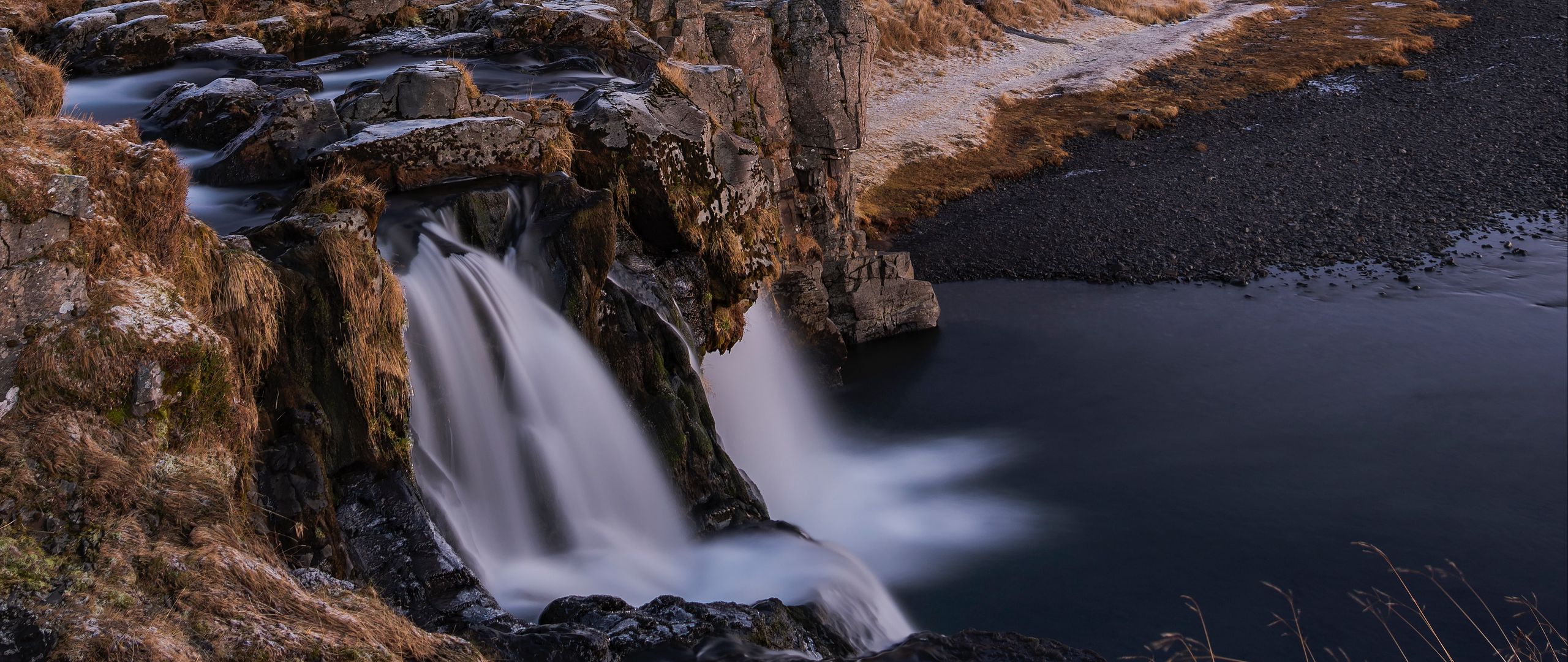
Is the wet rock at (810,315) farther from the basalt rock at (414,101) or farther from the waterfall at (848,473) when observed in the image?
the basalt rock at (414,101)

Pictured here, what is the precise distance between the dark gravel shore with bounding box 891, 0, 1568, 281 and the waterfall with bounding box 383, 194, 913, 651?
1632 centimetres

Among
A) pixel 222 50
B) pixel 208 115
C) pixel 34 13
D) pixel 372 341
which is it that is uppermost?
pixel 34 13

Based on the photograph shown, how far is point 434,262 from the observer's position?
415 inches

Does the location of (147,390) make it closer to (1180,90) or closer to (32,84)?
(32,84)

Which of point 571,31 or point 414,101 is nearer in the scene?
point 414,101

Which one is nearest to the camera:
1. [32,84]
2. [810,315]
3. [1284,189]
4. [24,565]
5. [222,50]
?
[24,565]

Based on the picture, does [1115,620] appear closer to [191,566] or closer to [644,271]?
[644,271]

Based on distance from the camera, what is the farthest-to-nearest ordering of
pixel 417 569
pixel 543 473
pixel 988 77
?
pixel 988 77, pixel 543 473, pixel 417 569

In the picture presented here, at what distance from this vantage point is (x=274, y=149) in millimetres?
11688

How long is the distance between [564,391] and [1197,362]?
595 inches

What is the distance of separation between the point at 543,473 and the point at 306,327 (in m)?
2.86

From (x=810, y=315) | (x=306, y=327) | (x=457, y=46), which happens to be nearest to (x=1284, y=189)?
(x=810, y=315)

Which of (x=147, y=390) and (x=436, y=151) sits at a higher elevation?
(x=436, y=151)

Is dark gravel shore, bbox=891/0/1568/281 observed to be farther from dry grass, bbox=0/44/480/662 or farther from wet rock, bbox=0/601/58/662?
wet rock, bbox=0/601/58/662
